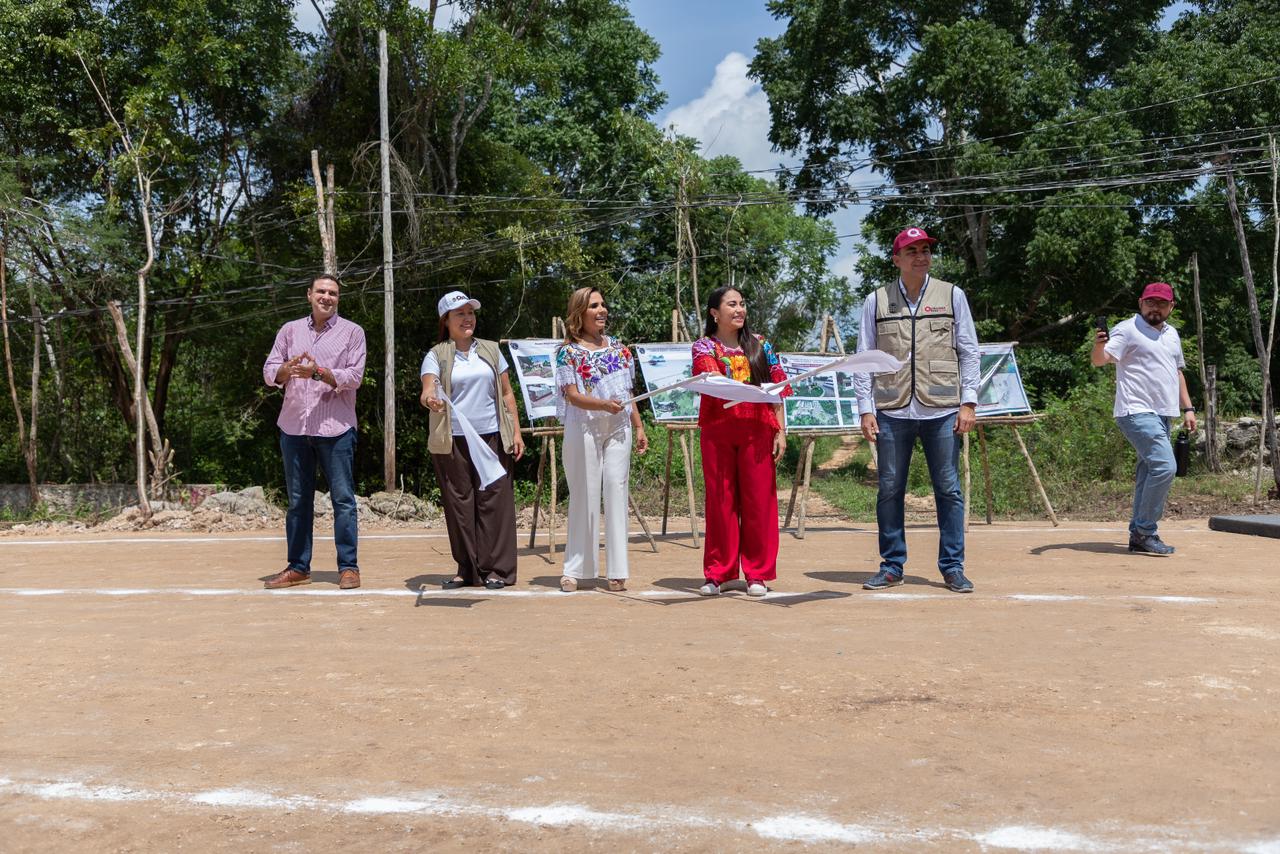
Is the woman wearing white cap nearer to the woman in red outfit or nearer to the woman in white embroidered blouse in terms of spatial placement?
the woman in white embroidered blouse

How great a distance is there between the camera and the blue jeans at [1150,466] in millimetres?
7695

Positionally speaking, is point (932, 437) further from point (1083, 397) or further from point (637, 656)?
point (1083, 397)

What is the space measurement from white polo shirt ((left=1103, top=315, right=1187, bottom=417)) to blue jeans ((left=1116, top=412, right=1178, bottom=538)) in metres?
0.08

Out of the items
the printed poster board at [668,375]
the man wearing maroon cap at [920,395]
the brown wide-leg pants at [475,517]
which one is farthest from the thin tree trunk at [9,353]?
the man wearing maroon cap at [920,395]

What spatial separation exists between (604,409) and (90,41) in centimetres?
1484

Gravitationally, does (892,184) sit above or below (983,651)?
above

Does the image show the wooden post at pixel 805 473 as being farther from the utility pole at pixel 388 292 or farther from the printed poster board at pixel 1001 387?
the utility pole at pixel 388 292

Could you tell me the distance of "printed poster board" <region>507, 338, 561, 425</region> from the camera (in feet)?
30.6

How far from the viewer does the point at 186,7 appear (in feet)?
58.1

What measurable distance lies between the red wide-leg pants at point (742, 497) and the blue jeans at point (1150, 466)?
2998 mm

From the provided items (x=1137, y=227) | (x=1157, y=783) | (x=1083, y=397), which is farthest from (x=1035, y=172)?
(x=1157, y=783)

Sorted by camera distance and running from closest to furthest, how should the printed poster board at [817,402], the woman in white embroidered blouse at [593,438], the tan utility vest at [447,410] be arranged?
the woman in white embroidered blouse at [593,438]
the tan utility vest at [447,410]
the printed poster board at [817,402]

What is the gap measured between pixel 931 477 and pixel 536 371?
4029 millimetres

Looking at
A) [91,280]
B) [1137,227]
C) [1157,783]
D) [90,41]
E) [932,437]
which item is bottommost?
[1157,783]
